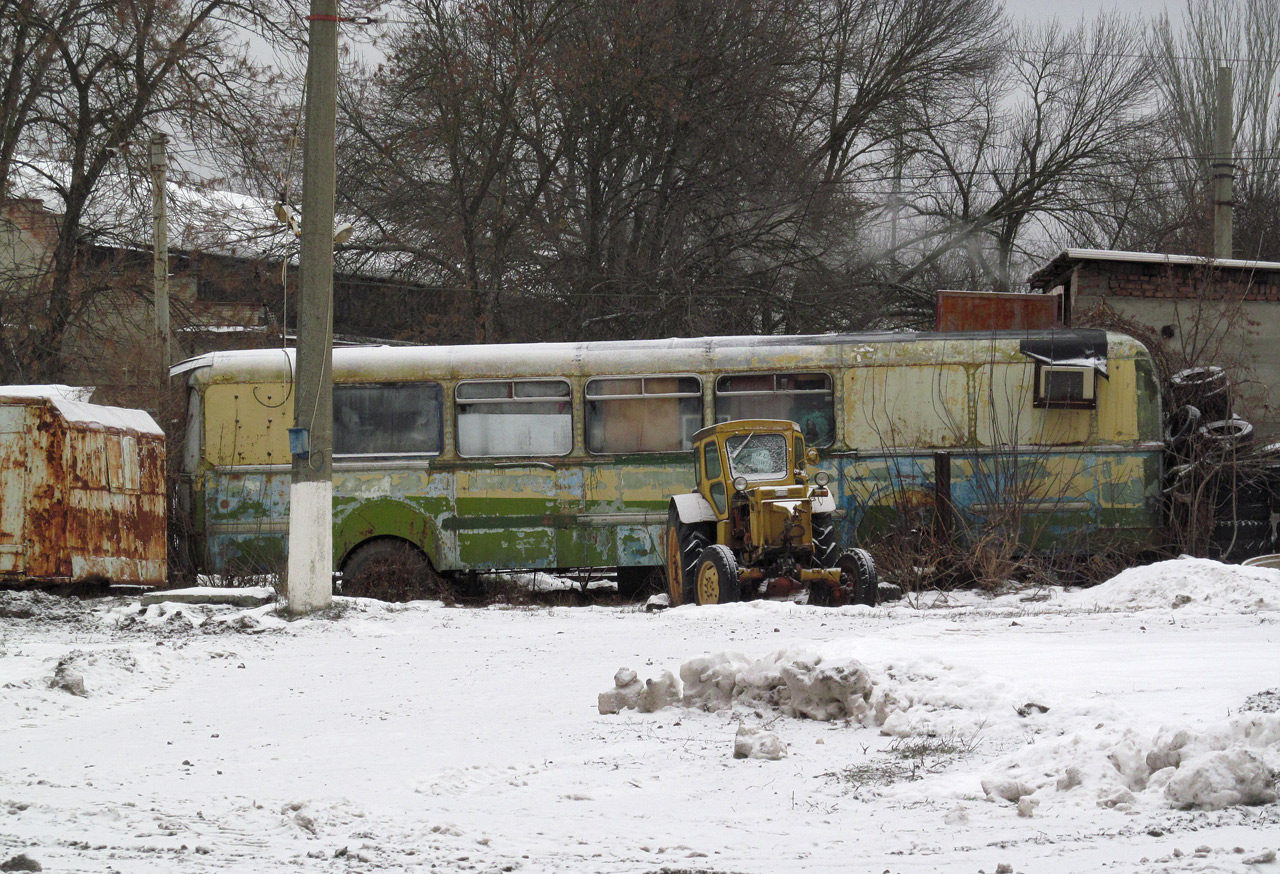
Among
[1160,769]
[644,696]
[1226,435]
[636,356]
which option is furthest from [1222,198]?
[1160,769]

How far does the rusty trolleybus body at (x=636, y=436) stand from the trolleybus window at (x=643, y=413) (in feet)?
0.06

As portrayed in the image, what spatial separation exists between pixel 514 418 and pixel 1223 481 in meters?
7.89

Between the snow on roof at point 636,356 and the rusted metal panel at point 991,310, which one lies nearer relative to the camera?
the snow on roof at point 636,356

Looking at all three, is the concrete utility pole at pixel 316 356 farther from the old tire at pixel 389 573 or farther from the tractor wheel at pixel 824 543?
the tractor wheel at pixel 824 543

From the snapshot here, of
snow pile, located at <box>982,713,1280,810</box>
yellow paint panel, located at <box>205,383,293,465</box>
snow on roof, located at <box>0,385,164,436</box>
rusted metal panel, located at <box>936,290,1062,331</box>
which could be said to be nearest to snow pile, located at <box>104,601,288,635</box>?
snow on roof, located at <box>0,385,164,436</box>

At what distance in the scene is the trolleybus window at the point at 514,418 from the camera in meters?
14.7

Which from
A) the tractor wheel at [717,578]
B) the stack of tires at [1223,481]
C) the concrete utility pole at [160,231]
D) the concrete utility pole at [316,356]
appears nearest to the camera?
the tractor wheel at [717,578]

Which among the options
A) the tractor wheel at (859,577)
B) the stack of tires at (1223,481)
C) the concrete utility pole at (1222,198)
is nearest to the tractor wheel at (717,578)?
the tractor wheel at (859,577)

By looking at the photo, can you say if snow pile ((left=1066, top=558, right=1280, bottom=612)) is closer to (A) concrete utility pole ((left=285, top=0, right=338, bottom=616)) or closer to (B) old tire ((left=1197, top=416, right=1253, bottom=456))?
(B) old tire ((left=1197, top=416, right=1253, bottom=456))

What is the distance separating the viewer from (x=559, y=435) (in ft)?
48.1

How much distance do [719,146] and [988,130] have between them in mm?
12195

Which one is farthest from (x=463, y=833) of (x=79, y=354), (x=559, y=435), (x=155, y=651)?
(x=79, y=354)

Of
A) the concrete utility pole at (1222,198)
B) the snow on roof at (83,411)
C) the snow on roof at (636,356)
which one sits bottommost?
the snow on roof at (83,411)

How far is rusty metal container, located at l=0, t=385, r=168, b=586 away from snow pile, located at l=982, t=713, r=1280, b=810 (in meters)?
10.2
